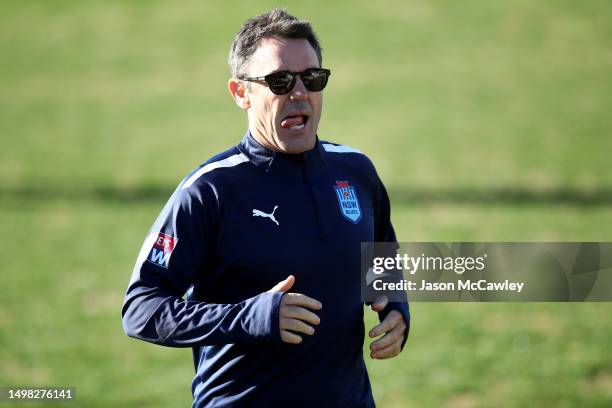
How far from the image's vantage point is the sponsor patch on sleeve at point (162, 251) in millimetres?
3141

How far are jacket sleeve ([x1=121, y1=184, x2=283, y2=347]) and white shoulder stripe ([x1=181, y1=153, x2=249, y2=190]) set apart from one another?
5cm

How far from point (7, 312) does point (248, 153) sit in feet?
22.5

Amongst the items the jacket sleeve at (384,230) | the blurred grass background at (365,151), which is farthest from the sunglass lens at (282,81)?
the blurred grass background at (365,151)

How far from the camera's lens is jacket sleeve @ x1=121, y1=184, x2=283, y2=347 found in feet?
9.77

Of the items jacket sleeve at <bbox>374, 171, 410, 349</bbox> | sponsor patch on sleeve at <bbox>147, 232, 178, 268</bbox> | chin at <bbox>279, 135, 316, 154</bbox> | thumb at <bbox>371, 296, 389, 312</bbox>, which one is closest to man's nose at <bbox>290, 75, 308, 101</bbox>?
chin at <bbox>279, 135, 316, 154</bbox>

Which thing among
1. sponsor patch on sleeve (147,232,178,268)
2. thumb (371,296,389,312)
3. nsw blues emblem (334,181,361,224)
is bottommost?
thumb (371,296,389,312)

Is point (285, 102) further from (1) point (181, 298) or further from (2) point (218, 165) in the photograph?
(1) point (181, 298)

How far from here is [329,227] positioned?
335 centimetres

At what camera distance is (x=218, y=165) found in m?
3.35

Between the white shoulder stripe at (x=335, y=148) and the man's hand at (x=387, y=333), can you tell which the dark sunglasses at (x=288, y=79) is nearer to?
the white shoulder stripe at (x=335, y=148)

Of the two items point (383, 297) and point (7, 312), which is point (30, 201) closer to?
point (7, 312)

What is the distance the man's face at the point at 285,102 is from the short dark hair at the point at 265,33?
1.2 inches

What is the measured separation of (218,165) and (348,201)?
61 cm

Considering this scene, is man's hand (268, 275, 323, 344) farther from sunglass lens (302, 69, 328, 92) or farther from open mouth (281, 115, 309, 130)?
sunglass lens (302, 69, 328, 92)
